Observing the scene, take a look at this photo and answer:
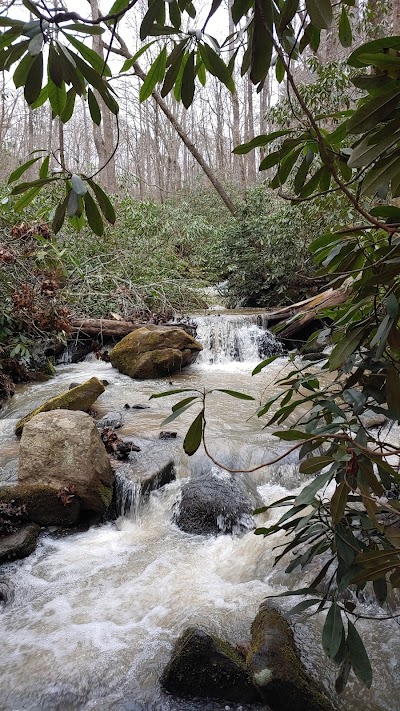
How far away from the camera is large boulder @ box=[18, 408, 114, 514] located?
3543 mm

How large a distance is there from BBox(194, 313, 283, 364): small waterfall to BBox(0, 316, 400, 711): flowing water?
390 cm

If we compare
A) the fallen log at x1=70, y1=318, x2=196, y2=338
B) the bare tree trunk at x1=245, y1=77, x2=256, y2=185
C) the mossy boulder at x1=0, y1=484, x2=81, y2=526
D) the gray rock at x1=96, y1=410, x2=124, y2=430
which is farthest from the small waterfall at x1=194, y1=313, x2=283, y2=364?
the bare tree trunk at x1=245, y1=77, x2=256, y2=185

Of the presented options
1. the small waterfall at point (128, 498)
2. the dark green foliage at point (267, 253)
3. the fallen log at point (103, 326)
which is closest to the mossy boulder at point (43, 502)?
the small waterfall at point (128, 498)

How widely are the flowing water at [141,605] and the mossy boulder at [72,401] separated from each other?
346 mm

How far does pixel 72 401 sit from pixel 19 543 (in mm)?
1926

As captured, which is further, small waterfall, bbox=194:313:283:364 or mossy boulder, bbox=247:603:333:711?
small waterfall, bbox=194:313:283:364

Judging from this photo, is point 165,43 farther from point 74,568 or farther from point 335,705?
point 74,568

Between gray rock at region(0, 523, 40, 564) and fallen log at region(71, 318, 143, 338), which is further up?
fallen log at region(71, 318, 143, 338)

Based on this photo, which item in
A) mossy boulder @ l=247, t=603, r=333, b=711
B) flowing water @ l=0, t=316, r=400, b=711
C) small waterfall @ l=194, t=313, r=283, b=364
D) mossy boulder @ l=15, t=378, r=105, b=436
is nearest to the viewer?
mossy boulder @ l=247, t=603, r=333, b=711

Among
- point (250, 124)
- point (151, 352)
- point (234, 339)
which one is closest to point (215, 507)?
point (151, 352)

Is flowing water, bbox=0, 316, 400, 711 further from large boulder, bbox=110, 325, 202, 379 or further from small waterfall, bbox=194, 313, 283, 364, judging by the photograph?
small waterfall, bbox=194, 313, 283, 364

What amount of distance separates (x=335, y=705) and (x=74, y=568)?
1867 mm

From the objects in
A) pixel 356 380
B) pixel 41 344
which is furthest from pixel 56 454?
pixel 41 344

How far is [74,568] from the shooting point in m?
3.12
